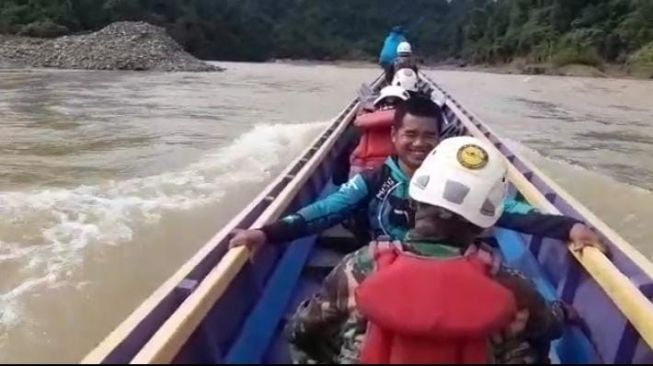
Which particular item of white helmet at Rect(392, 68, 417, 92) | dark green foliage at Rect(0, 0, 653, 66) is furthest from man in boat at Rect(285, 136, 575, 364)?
dark green foliage at Rect(0, 0, 653, 66)

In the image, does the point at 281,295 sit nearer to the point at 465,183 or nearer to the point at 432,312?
the point at 465,183

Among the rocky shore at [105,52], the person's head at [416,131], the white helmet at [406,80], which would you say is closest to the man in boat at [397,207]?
the person's head at [416,131]

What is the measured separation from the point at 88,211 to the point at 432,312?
5.34 m

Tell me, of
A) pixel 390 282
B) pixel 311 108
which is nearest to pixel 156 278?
pixel 390 282

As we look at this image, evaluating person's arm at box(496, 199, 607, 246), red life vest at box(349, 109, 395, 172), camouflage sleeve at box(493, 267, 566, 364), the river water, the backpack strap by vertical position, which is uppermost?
the backpack strap

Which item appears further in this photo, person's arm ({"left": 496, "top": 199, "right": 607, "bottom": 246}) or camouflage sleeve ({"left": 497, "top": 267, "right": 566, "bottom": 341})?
person's arm ({"left": 496, "top": 199, "right": 607, "bottom": 246})

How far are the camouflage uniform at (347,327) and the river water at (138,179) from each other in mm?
1814

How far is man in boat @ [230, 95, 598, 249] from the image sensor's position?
9.19 feet

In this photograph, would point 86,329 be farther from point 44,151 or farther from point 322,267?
point 44,151

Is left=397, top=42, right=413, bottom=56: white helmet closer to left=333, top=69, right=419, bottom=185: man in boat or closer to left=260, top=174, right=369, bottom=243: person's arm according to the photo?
left=333, top=69, right=419, bottom=185: man in boat

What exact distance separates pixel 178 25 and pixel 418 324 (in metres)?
61.1

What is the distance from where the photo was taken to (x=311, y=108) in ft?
59.4

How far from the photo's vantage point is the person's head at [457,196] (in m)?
1.80

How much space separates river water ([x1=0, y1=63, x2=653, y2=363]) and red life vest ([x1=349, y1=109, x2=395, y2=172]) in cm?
138
